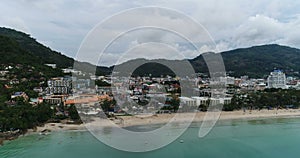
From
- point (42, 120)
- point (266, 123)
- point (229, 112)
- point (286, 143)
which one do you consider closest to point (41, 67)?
point (42, 120)

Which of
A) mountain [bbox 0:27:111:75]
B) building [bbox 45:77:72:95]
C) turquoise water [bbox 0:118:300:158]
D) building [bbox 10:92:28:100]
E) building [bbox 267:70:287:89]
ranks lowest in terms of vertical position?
turquoise water [bbox 0:118:300:158]

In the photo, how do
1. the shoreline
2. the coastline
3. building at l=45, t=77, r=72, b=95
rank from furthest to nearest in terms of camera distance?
building at l=45, t=77, r=72, b=95 → the coastline → the shoreline

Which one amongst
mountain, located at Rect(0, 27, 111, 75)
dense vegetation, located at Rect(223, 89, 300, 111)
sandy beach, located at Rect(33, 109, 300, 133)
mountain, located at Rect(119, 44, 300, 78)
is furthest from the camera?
mountain, located at Rect(119, 44, 300, 78)

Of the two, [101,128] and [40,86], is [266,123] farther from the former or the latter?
[40,86]

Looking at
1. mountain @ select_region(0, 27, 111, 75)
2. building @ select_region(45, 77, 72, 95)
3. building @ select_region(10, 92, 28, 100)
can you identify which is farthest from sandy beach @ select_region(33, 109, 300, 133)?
mountain @ select_region(0, 27, 111, 75)

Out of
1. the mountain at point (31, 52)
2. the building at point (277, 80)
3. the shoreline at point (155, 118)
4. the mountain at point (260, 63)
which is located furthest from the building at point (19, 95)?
the building at point (277, 80)

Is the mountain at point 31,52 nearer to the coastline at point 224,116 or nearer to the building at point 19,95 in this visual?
the building at point 19,95

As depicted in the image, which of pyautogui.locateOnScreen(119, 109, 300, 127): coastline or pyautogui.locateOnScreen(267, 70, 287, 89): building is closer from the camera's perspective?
pyautogui.locateOnScreen(119, 109, 300, 127): coastline

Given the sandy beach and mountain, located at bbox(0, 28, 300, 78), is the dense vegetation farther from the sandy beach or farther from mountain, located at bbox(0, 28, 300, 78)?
mountain, located at bbox(0, 28, 300, 78)
